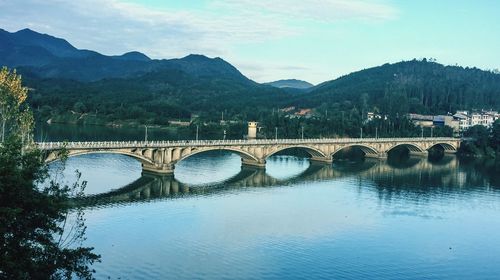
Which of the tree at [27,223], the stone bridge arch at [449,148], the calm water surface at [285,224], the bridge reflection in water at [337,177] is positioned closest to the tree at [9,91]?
the bridge reflection in water at [337,177]

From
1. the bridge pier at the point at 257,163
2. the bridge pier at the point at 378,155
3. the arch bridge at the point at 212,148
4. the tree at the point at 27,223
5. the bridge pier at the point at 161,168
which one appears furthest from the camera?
the bridge pier at the point at 378,155

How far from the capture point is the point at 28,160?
25141mm

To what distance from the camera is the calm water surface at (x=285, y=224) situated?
39.1 m

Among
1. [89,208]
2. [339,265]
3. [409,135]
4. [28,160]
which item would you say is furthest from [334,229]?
[409,135]

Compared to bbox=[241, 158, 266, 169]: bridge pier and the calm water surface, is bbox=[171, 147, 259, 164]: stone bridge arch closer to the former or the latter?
bbox=[241, 158, 266, 169]: bridge pier

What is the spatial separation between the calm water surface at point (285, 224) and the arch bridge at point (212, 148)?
2.75 m

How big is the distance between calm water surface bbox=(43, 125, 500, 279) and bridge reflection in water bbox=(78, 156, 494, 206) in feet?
0.87

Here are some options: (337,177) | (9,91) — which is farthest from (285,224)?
(337,177)

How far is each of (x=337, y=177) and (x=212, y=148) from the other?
63.2ft

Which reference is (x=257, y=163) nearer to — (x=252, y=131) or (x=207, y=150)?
(x=207, y=150)

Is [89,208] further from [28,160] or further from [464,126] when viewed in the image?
[464,126]

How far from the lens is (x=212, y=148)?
78.5 meters

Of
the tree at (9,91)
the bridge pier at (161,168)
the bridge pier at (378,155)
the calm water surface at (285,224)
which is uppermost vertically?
the tree at (9,91)

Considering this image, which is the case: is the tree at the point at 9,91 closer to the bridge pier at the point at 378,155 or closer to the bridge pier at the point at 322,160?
the bridge pier at the point at 322,160
